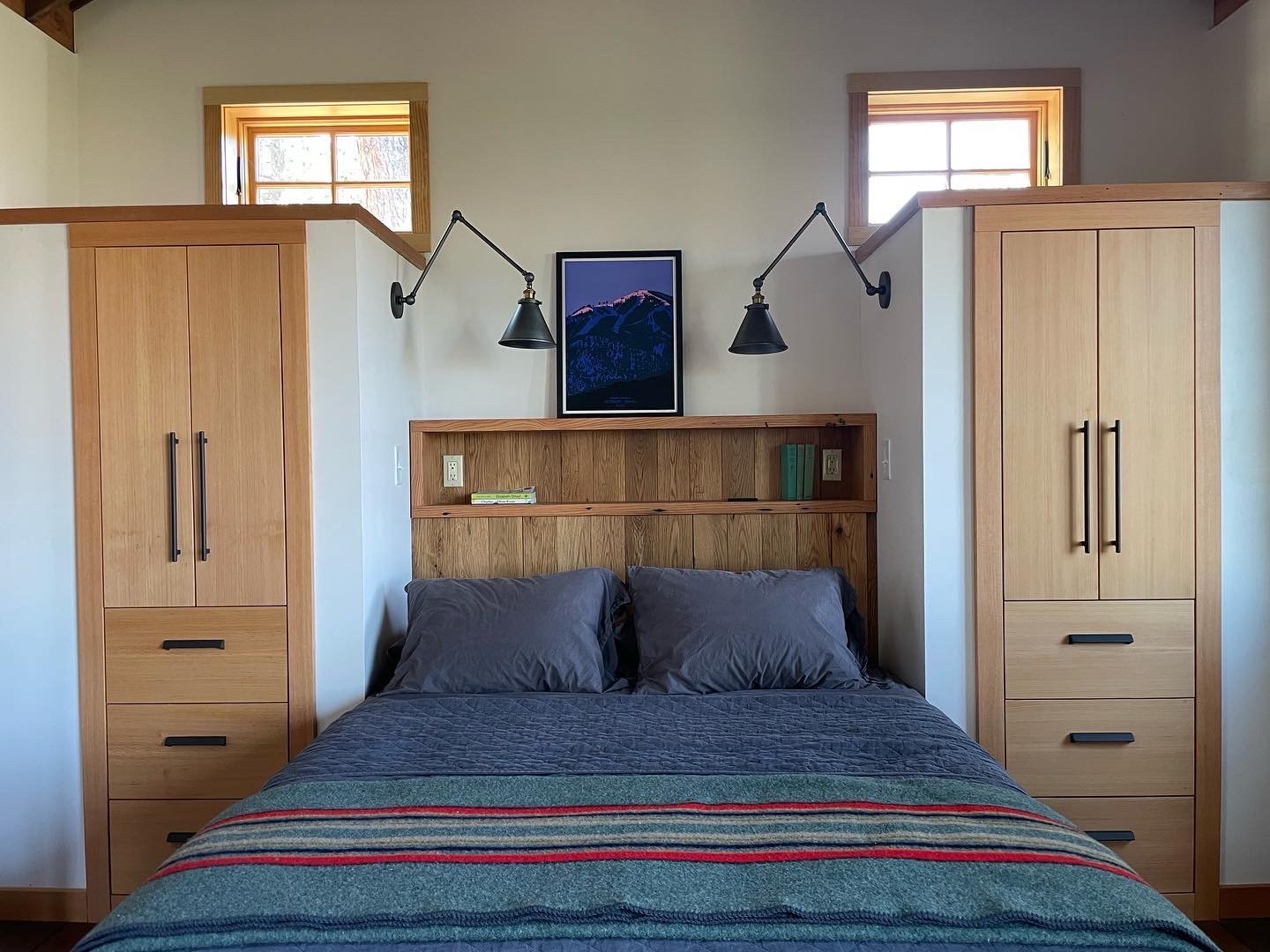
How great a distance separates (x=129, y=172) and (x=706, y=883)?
3.13 m

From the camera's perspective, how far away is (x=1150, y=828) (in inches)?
93.9

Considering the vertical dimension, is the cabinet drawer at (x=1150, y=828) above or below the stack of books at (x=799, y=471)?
below

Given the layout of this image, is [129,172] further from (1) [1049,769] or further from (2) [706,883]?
(1) [1049,769]

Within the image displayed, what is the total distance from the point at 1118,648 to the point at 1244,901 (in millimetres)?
827

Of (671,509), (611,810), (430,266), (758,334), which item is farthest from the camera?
(430,266)

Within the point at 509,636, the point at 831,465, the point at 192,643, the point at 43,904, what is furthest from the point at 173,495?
the point at 831,465

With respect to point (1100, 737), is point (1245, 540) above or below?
above

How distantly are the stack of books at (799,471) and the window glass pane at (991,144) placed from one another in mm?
1213

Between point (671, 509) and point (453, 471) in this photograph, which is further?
point (453, 471)

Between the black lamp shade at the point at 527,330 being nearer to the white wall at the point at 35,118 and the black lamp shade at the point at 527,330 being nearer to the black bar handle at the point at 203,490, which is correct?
the black bar handle at the point at 203,490

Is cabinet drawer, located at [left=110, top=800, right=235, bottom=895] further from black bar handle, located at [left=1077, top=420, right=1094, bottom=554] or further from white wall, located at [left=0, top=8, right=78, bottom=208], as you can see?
black bar handle, located at [left=1077, top=420, right=1094, bottom=554]

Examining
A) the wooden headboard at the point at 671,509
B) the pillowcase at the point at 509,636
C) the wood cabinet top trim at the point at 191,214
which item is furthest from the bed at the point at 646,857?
the wood cabinet top trim at the point at 191,214

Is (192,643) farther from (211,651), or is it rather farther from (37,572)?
(37,572)

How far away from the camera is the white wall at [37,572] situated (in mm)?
2426
